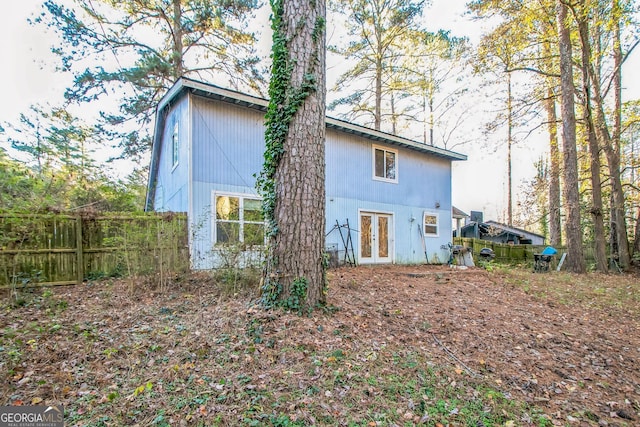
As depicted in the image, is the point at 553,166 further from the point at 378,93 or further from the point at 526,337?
the point at 526,337

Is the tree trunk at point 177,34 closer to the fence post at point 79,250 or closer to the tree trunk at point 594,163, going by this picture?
the fence post at point 79,250

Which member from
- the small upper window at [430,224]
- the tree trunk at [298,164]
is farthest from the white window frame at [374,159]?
the tree trunk at [298,164]

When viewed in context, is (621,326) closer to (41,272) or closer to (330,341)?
(330,341)

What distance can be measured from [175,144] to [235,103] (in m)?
2.23

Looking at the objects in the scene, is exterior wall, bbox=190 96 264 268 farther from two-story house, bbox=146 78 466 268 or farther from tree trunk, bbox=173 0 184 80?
tree trunk, bbox=173 0 184 80

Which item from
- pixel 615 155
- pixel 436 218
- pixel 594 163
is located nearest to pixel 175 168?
pixel 436 218

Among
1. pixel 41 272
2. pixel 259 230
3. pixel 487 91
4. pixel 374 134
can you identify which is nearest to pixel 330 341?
pixel 259 230

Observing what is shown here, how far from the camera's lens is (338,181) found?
986 cm

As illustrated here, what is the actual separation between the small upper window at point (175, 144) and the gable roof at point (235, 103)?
752 millimetres

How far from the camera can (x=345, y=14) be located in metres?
14.9

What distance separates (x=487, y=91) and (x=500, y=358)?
1161cm

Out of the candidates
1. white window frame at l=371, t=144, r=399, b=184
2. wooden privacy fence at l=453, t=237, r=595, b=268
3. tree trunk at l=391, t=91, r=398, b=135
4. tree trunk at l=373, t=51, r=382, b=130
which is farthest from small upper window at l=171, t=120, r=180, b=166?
wooden privacy fence at l=453, t=237, r=595, b=268

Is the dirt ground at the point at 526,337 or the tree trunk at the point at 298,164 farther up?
the tree trunk at the point at 298,164

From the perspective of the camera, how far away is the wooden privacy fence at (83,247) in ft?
15.7
